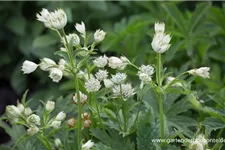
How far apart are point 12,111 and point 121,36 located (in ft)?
2.60

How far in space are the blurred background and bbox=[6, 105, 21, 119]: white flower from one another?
1.70 feet

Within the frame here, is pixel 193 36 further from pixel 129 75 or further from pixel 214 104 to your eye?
pixel 214 104

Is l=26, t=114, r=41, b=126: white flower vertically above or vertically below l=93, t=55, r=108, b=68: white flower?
below

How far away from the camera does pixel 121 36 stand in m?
1.71

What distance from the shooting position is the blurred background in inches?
65.1

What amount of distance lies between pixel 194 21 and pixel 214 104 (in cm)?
44

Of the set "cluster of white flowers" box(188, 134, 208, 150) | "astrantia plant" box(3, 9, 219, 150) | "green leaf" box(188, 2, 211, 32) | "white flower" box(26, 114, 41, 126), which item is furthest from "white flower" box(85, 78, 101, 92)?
"green leaf" box(188, 2, 211, 32)

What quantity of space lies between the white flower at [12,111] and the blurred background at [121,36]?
517 mm

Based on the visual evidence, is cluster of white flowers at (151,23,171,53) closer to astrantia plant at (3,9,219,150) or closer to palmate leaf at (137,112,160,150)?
astrantia plant at (3,9,219,150)

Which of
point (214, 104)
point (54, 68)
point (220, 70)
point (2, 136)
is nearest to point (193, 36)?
point (220, 70)

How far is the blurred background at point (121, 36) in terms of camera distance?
165 cm

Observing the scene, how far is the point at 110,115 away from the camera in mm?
1143

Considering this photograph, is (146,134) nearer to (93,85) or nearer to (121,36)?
(93,85)

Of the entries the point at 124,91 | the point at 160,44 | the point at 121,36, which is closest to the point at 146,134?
the point at 124,91
